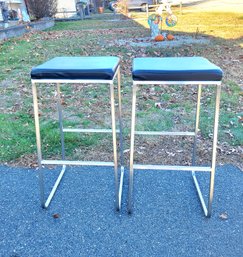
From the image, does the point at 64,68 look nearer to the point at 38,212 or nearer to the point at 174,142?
the point at 38,212

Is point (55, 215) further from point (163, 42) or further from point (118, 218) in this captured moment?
point (163, 42)

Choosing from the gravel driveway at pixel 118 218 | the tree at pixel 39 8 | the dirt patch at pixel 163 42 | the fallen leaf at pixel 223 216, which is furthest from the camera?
the tree at pixel 39 8

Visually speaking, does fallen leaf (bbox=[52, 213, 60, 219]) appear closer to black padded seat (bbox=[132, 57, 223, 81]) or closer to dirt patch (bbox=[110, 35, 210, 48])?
black padded seat (bbox=[132, 57, 223, 81])

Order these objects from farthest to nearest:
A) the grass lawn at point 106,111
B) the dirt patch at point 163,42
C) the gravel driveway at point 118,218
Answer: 1. the dirt patch at point 163,42
2. the grass lawn at point 106,111
3. the gravel driveway at point 118,218

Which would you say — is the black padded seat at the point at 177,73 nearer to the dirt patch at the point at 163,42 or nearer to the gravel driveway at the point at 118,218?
the gravel driveway at the point at 118,218

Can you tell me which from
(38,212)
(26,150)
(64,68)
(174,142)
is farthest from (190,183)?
(26,150)

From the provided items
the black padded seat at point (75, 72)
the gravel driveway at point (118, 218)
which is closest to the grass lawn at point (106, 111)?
Answer: the gravel driveway at point (118, 218)

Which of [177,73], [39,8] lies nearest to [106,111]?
[177,73]

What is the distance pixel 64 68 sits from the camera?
173 centimetres

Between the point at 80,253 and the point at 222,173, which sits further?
the point at 222,173

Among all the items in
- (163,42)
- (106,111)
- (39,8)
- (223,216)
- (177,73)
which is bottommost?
(223,216)

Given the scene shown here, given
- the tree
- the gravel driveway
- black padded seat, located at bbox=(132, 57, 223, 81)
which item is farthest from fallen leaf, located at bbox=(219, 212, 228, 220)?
the tree

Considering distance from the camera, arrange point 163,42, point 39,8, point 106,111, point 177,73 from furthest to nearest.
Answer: point 39,8 → point 163,42 → point 106,111 → point 177,73

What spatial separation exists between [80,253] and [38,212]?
0.50 meters
